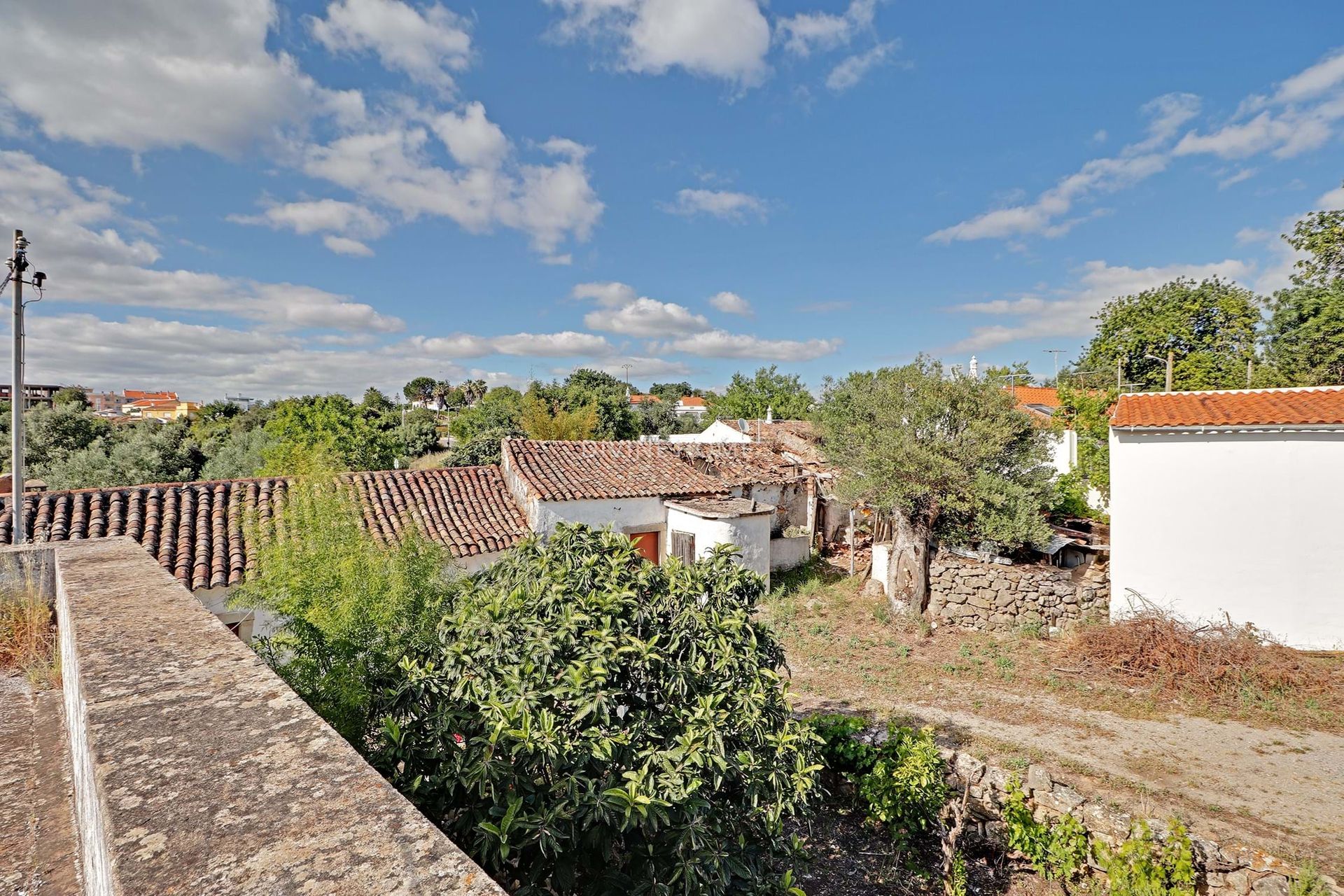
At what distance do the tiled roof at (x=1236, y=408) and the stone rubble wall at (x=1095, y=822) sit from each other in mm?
8005

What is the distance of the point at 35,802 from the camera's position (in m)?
2.33

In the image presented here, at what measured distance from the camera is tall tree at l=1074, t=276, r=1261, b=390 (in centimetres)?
2314

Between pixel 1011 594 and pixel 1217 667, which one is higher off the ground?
pixel 1011 594

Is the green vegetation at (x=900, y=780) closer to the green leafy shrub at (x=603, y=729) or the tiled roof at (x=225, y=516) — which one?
the green leafy shrub at (x=603, y=729)

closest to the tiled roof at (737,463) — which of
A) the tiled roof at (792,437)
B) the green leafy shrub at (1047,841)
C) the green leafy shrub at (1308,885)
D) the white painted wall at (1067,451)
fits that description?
the tiled roof at (792,437)

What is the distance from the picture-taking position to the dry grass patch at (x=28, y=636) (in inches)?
142

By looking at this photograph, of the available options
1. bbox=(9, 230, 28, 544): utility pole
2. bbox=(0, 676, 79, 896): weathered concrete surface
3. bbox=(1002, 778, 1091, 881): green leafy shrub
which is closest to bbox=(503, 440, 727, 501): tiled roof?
bbox=(9, 230, 28, 544): utility pole

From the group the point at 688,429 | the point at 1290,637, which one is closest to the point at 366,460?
the point at 1290,637

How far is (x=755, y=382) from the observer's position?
195ft

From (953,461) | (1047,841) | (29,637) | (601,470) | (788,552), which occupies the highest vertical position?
(953,461)

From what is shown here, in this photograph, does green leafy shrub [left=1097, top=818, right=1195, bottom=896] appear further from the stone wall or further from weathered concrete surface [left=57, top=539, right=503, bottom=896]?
the stone wall

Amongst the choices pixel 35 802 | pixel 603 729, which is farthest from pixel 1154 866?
pixel 35 802

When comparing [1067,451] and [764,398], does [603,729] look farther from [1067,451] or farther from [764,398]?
[764,398]

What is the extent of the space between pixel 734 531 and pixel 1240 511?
980cm
